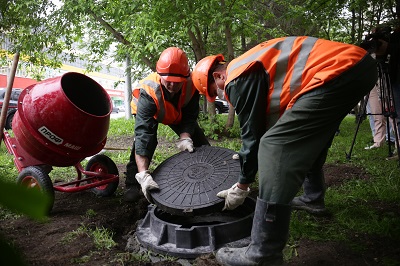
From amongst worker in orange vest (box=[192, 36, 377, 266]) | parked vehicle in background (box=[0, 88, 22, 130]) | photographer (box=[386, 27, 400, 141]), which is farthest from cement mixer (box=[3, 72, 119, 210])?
parked vehicle in background (box=[0, 88, 22, 130])

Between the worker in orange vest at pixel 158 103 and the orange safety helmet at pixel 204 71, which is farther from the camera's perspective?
the worker in orange vest at pixel 158 103

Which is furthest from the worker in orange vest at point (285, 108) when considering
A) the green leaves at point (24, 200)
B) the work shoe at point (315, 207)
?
the green leaves at point (24, 200)

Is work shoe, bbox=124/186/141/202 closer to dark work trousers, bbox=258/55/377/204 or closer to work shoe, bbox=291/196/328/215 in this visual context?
work shoe, bbox=291/196/328/215

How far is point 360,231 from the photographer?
2.60m

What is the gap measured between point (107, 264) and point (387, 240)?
196 centimetres

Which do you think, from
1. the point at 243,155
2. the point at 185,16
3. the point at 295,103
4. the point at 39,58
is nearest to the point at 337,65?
the point at 295,103

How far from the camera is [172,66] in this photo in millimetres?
3150

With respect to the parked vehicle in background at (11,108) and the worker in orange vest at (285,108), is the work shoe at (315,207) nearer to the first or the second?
the worker in orange vest at (285,108)

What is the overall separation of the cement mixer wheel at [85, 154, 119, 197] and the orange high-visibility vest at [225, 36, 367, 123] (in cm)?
225

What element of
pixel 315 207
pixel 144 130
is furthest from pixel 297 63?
pixel 144 130

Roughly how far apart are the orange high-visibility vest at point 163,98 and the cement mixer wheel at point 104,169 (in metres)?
0.77

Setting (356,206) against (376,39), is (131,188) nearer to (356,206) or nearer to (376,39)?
(356,206)

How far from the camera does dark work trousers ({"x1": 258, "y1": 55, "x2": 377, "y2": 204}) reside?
6.33 feet

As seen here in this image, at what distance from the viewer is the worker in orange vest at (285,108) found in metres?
1.94
